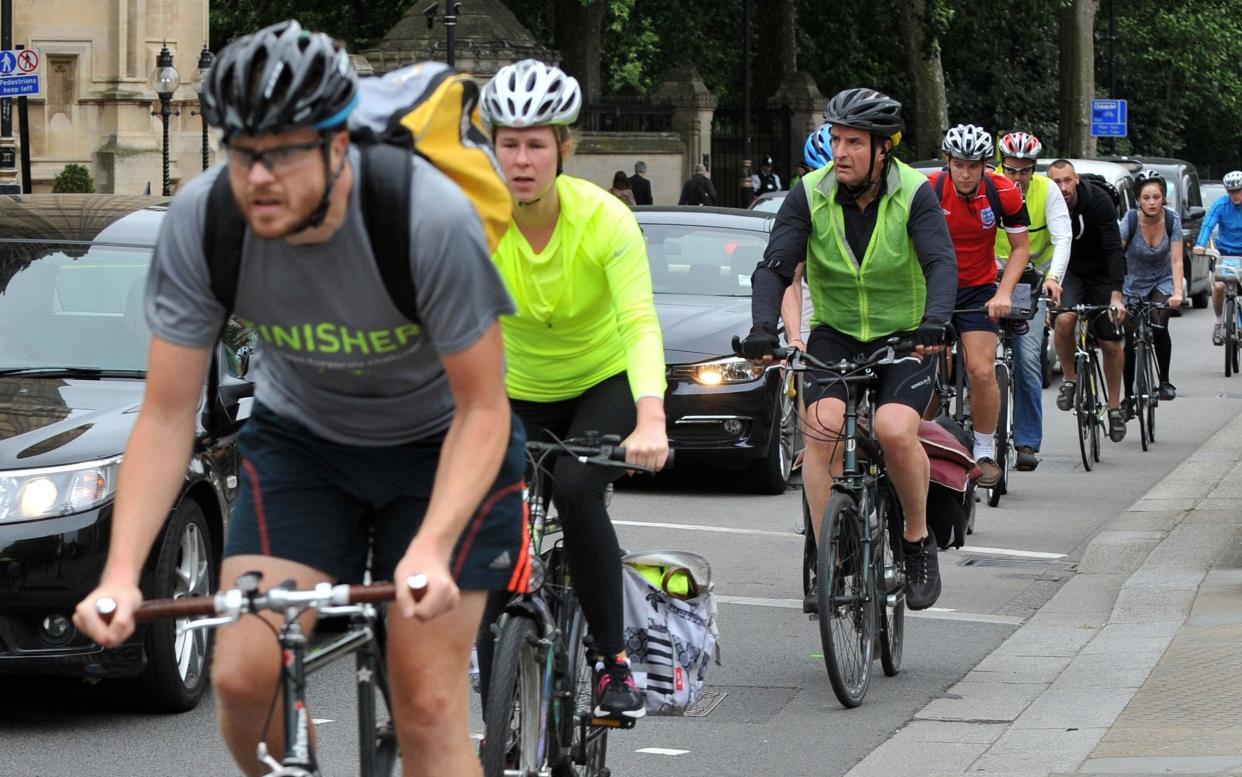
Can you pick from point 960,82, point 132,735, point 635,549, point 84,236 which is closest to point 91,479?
point 132,735

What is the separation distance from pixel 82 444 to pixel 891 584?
2.83 m

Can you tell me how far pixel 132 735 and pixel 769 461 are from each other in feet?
22.1

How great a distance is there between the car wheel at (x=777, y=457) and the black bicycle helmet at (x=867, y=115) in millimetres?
5580

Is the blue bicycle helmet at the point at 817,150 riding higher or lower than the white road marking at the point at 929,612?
higher

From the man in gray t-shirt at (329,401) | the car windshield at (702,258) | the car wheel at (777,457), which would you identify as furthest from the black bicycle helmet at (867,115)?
the car windshield at (702,258)

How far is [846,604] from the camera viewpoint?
7461mm

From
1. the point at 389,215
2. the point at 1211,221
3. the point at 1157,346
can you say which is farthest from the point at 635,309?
the point at 1211,221

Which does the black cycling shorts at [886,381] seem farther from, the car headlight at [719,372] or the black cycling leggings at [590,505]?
the car headlight at [719,372]

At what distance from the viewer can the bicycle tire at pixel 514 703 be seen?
15.8 feet

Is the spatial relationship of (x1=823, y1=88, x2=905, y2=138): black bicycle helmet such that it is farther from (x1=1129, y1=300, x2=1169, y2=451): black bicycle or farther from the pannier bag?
(x1=1129, y1=300, x2=1169, y2=451): black bicycle

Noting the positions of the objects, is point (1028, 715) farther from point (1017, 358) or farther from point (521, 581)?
point (1017, 358)

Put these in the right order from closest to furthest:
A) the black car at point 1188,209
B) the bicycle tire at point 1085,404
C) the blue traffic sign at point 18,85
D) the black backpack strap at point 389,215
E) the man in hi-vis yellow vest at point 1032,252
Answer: the black backpack strap at point 389,215, the man in hi-vis yellow vest at point 1032,252, the bicycle tire at point 1085,404, the blue traffic sign at point 18,85, the black car at point 1188,209

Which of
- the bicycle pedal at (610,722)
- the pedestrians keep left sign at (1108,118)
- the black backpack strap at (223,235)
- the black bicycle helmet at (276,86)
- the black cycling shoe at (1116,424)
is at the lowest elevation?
the black cycling shoe at (1116,424)

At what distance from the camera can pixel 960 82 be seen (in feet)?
192
